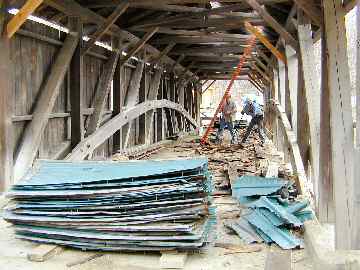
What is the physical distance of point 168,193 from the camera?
4.72m

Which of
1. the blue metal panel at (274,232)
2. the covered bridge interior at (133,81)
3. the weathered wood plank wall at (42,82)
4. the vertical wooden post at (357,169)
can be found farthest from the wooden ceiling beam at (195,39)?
the vertical wooden post at (357,169)

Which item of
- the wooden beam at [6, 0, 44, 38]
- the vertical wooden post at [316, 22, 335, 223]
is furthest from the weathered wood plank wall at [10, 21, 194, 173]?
the vertical wooden post at [316, 22, 335, 223]

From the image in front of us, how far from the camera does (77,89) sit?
8648mm

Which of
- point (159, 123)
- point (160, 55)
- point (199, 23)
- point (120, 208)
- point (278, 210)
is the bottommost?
point (278, 210)

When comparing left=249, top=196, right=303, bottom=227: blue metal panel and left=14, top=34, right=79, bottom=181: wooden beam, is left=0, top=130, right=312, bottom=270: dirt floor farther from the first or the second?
left=14, top=34, right=79, bottom=181: wooden beam

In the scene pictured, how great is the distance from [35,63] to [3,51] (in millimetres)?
1231

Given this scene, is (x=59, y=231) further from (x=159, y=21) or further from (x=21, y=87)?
(x=159, y=21)

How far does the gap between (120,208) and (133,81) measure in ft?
26.4

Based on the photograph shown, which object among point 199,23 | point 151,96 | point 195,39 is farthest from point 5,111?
point 151,96

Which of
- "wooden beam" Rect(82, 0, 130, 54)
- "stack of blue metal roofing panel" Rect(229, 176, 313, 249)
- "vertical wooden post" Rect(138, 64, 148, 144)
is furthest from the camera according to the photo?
"vertical wooden post" Rect(138, 64, 148, 144)

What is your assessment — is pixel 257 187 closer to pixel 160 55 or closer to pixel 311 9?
pixel 311 9

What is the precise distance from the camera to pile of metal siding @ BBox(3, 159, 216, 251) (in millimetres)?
4680

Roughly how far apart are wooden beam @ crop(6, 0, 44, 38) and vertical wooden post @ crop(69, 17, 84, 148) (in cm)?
225

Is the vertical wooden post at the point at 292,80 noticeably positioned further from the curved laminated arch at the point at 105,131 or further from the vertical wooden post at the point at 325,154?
the vertical wooden post at the point at 325,154
